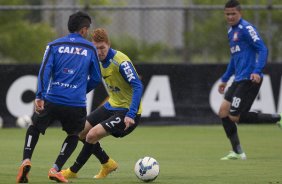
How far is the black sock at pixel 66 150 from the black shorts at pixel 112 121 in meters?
0.72

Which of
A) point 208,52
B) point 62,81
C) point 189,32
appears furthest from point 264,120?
point 208,52

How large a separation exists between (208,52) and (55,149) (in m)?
12.8

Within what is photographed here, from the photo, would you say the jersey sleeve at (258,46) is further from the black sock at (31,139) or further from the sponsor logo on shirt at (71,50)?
the black sock at (31,139)

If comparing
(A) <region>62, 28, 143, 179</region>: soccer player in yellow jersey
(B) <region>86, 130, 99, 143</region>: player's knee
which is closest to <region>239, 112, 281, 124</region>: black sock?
(A) <region>62, 28, 143, 179</region>: soccer player in yellow jersey

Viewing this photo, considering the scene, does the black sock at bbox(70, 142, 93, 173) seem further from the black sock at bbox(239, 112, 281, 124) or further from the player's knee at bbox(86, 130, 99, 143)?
the black sock at bbox(239, 112, 281, 124)

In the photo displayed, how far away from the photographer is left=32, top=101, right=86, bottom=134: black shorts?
9656 mm

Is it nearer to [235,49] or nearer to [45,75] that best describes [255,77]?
[235,49]

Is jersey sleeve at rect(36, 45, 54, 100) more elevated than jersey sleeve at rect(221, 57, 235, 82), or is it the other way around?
jersey sleeve at rect(36, 45, 54, 100)

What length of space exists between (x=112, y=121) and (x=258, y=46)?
3.45 meters

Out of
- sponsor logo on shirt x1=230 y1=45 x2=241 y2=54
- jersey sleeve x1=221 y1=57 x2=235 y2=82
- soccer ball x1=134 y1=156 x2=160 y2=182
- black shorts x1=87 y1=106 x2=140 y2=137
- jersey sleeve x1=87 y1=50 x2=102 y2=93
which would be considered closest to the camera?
jersey sleeve x1=87 y1=50 x2=102 y2=93

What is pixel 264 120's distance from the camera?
13664 mm

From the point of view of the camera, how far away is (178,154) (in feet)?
45.4

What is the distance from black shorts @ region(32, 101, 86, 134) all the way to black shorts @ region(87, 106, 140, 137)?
A: 76cm

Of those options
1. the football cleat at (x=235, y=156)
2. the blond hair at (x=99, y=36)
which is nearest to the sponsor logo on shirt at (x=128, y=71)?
the blond hair at (x=99, y=36)
